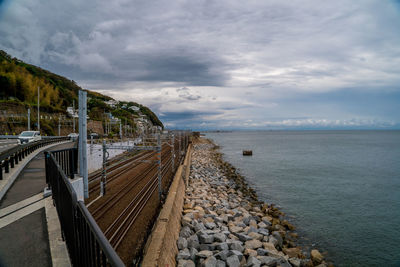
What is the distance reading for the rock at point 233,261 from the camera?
588 centimetres

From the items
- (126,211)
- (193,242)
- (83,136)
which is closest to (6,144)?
(83,136)

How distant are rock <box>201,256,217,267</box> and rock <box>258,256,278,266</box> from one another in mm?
1368

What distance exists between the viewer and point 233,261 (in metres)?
5.95

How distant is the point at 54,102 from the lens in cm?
5950

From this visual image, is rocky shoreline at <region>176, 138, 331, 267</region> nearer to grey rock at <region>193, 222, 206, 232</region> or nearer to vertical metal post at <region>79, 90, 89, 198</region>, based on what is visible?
grey rock at <region>193, 222, 206, 232</region>

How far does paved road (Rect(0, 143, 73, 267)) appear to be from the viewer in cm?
366

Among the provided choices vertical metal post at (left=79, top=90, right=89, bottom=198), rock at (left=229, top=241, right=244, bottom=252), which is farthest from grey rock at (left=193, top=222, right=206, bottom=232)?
vertical metal post at (left=79, top=90, right=89, bottom=198)

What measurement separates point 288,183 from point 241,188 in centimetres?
544

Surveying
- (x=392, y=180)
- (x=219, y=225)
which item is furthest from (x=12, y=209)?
(x=392, y=180)

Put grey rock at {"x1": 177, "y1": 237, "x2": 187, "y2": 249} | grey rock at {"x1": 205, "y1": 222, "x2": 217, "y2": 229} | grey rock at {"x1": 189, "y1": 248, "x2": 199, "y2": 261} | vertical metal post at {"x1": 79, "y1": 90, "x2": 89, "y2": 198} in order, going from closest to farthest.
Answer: grey rock at {"x1": 189, "y1": 248, "x2": 199, "y2": 261}
grey rock at {"x1": 177, "y1": 237, "x2": 187, "y2": 249}
vertical metal post at {"x1": 79, "y1": 90, "x2": 89, "y2": 198}
grey rock at {"x1": 205, "y1": 222, "x2": 217, "y2": 229}

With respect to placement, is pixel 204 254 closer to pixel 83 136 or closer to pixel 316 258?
pixel 316 258

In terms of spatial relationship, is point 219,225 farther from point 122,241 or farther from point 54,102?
point 54,102

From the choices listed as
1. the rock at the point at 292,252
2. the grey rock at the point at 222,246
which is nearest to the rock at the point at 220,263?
the grey rock at the point at 222,246

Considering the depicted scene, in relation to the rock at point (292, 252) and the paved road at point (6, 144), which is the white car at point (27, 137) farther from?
the rock at point (292, 252)
